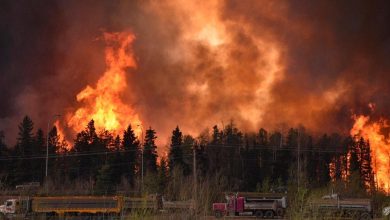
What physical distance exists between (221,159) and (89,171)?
2864cm

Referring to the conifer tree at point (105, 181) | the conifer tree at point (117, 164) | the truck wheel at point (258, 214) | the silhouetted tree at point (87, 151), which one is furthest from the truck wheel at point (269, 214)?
the silhouetted tree at point (87, 151)

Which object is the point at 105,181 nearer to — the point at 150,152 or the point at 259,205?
the point at 150,152

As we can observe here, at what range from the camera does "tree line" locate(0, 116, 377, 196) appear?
9400 cm

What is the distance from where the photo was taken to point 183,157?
97.1 m

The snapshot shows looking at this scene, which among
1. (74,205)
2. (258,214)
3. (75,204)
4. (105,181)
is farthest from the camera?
(105,181)

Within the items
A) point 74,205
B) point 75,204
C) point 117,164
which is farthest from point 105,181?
point 74,205

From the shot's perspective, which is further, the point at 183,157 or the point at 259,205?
the point at 183,157

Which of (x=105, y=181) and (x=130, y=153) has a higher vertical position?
(x=130, y=153)

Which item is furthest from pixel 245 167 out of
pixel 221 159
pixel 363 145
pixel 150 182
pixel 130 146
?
pixel 150 182

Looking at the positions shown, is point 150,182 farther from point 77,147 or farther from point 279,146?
point 279,146

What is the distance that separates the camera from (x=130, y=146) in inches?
4075

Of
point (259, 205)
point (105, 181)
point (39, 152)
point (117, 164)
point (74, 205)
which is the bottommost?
point (259, 205)

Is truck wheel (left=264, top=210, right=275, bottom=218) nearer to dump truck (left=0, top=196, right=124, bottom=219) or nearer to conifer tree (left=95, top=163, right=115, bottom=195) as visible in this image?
dump truck (left=0, top=196, right=124, bottom=219)

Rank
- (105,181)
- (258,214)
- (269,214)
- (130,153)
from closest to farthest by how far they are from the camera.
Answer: (269,214)
(258,214)
(105,181)
(130,153)
